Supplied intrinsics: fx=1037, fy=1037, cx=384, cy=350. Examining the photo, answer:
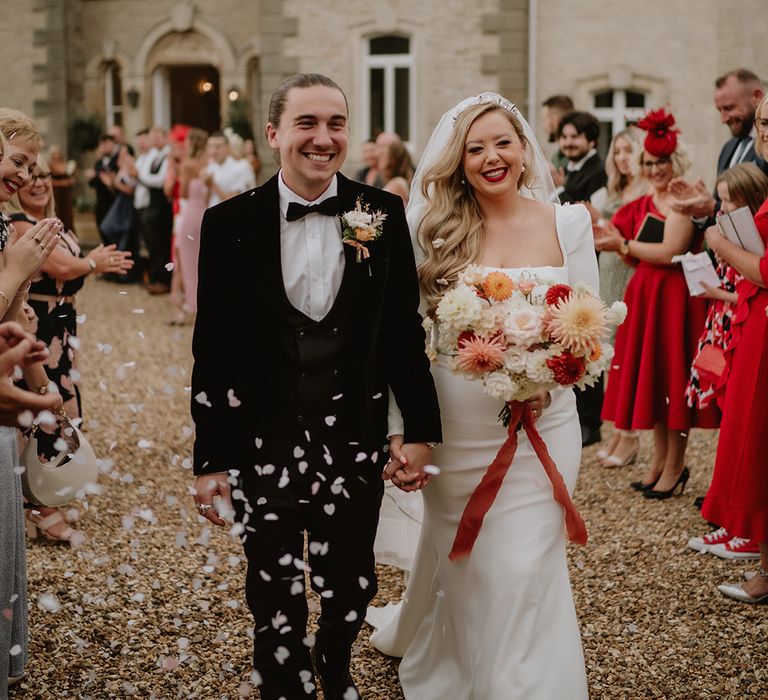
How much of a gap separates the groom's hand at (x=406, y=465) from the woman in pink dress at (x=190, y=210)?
9695 mm

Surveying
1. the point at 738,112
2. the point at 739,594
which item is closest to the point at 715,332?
the point at 739,594

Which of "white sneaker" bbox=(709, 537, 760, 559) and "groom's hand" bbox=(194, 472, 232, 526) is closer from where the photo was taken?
"groom's hand" bbox=(194, 472, 232, 526)

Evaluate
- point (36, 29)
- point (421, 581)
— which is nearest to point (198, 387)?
point (421, 581)

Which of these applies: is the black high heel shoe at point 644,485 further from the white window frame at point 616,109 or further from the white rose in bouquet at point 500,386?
the white window frame at point 616,109

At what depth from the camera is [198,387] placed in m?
3.32

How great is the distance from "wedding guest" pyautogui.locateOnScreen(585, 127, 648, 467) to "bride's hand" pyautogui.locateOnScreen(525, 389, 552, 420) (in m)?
3.59

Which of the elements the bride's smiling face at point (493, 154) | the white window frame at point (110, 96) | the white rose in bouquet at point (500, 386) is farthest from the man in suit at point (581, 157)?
the white window frame at point (110, 96)

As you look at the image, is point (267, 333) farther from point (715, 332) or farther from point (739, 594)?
point (715, 332)

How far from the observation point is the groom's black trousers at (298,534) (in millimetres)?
3271

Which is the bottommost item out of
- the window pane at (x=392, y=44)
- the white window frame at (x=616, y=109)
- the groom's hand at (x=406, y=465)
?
the groom's hand at (x=406, y=465)

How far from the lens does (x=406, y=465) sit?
3408 mm

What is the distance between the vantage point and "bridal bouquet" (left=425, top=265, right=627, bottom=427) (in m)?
3.32

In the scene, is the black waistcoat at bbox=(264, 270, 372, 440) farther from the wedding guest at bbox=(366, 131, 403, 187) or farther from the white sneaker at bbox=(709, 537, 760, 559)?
the wedding guest at bbox=(366, 131, 403, 187)

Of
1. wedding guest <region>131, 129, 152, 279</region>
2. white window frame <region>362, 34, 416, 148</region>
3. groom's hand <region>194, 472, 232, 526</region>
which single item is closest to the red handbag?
groom's hand <region>194, 472, 232, 526</region>
